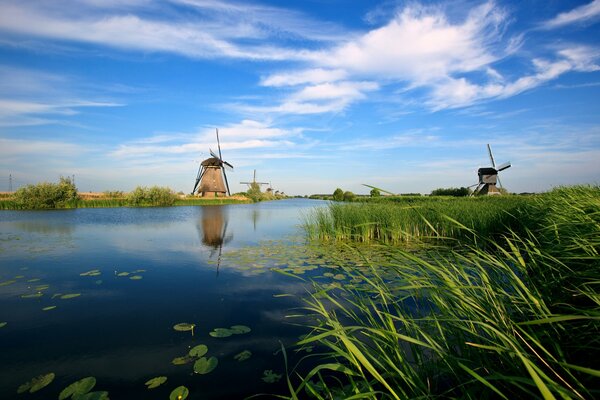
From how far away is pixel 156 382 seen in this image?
295 centimetres

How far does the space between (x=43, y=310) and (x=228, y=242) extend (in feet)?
23.7

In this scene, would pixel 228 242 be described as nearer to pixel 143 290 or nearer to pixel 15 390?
pixel 143 290

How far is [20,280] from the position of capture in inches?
246

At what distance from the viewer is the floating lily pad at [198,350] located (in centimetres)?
347

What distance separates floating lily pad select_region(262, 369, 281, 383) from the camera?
3.03 meters

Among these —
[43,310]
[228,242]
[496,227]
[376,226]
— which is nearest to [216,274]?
[43,310]

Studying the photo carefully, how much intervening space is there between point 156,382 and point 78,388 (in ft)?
2.30

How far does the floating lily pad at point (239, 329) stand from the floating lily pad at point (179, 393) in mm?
1248

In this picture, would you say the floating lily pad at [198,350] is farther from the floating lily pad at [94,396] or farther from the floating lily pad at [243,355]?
the floating lily pad at [94,396]

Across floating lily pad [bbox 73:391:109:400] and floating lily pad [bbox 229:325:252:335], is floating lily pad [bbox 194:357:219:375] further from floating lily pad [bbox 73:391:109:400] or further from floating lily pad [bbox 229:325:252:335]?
floating lily pad [bbox 73:391:109:400]

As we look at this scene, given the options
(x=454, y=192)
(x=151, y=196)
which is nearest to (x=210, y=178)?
(x=151, y=196)

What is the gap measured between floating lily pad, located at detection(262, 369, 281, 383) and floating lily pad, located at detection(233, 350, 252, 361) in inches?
14.1

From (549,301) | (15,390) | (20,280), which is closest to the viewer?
(549,301)

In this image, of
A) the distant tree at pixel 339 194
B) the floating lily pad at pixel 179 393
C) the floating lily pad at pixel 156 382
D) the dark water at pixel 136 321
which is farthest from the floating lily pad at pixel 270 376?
the distant tree at pixel 339 194
